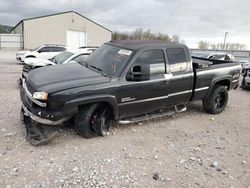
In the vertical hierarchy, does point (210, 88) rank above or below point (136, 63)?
below

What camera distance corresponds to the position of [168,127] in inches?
214

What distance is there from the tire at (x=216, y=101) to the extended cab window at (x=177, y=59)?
133cm

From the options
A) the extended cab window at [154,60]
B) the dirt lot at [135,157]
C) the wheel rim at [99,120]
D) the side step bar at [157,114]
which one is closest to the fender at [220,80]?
the side step bar at [157,114]

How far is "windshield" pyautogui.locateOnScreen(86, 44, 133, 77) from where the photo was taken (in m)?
4.81

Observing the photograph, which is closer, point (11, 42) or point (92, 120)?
point (92, 120)

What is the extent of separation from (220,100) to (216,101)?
21cm

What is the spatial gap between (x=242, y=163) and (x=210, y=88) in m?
2.59

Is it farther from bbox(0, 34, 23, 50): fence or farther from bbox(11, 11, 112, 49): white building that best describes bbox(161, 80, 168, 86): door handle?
bbox(0, 34, 23, 50): fence

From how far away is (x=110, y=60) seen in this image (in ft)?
16.8

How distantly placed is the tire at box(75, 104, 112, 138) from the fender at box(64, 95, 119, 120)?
0.15 meters

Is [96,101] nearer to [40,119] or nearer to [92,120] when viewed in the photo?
[92,120]

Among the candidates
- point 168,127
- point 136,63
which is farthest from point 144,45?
point 168,127

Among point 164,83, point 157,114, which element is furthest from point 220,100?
point 164,83

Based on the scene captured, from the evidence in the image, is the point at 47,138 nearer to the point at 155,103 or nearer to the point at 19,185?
the point at 19,185
